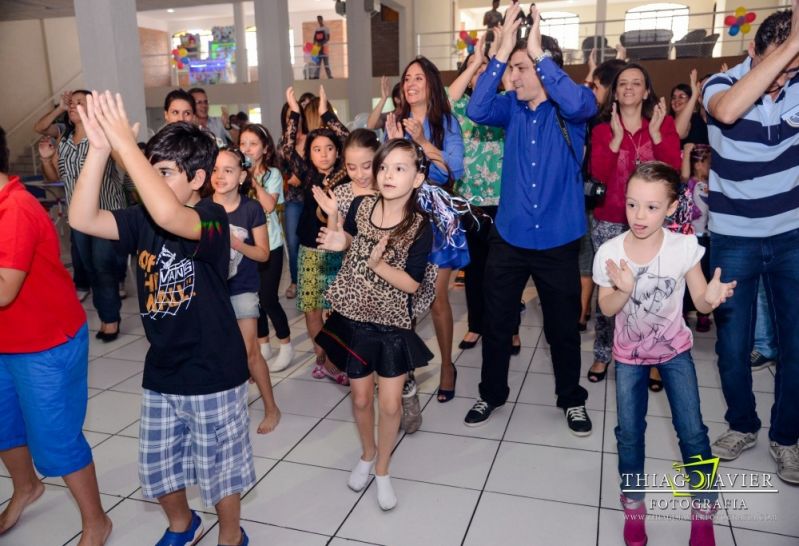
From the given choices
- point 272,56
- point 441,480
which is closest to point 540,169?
point 441,480

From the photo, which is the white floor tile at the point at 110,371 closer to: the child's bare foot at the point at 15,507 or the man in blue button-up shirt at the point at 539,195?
the child's bare foot at the point at 15,507

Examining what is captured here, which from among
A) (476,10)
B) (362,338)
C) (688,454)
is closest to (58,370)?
(362,338)

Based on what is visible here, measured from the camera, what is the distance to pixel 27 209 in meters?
1.83

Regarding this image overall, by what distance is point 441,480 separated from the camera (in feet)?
8.16

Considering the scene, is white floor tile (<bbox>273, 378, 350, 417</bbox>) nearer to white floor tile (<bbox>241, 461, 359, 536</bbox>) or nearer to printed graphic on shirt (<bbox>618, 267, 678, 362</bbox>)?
white floor tile (<bbox>241, 461, 359, 536</bbox>)

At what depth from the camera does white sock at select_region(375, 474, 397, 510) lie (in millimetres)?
2271

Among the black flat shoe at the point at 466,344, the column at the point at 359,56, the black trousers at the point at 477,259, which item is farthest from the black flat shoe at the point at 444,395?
the column at the point at 359,56

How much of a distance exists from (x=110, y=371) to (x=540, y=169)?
2768 millimetres

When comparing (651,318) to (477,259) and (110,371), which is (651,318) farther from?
(110,371)

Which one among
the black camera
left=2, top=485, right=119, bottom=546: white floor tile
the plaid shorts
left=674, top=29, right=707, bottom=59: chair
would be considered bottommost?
left=2, top=485, right=119, bottom=546: white floor tile

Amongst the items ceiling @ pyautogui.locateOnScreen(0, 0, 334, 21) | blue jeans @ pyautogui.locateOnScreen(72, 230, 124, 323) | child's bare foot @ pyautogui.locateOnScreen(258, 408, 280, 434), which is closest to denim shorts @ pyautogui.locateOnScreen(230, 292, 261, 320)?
child's bare foot @ pyautogui.locateOnScreen(258, 408, 280, 434)

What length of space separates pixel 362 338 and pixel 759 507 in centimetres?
155

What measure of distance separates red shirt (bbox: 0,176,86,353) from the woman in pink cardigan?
2470 millimetres

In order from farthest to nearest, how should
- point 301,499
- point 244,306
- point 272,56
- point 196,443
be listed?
point 272,56 → point 244,306 → point 301,499 → point 196,443
